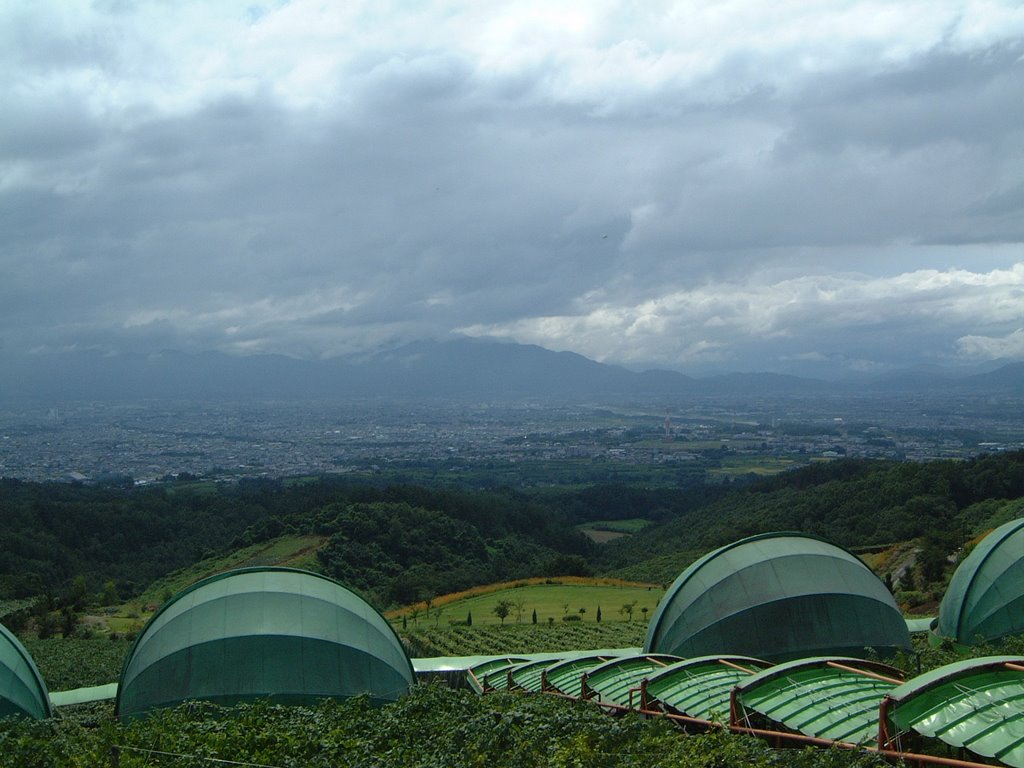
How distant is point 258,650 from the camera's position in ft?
48.5

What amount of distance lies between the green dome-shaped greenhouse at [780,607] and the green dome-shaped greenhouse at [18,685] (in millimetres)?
12629

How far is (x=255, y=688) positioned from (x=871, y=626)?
1279 centimetres

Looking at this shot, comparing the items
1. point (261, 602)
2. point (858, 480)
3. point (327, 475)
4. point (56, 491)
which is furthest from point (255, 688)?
point (327, 475)

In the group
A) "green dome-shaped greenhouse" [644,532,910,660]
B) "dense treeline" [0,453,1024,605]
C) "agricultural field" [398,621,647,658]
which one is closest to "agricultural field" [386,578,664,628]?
"agricultural field" [398,621,647,658]

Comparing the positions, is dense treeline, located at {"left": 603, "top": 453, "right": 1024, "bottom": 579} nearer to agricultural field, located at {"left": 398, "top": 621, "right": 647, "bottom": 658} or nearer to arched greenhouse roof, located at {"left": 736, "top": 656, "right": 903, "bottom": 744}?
agricultural field, located at {"left": 398, "top": 621, "right": 647, "bottom": 658}

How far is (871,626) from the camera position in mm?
18234

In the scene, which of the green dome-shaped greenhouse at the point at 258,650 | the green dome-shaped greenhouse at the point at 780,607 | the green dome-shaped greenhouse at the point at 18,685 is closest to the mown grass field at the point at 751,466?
the green dome-shaped greenhouse at the point at 780,607

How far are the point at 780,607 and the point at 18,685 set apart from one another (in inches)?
587

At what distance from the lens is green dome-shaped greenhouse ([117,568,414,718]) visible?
14.5 meters

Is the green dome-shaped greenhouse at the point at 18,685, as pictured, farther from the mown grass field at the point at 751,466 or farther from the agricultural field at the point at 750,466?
the mown grass field at the point at 751,466

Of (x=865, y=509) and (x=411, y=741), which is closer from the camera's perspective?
(x=411, y=741)

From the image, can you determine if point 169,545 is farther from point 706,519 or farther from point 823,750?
point 823,750

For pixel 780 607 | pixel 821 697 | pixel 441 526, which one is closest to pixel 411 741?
pixel 821 697

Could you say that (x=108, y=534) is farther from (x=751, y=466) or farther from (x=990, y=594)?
(x=751, y=466)
